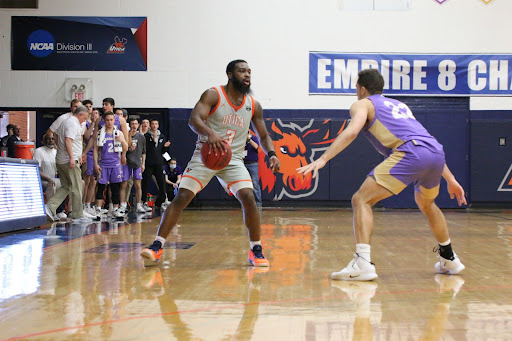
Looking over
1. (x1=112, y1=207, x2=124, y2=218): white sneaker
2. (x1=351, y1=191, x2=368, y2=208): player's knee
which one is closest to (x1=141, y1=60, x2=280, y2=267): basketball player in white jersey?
(x1=351, y1=191, x2=368, y2=208): player's knee

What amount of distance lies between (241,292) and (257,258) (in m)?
1.13

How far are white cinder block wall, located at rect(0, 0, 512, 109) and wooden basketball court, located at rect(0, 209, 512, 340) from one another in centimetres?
798

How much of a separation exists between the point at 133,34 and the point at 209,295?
1171cm

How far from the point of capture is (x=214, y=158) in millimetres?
4750

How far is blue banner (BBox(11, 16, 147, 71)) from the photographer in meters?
14.3

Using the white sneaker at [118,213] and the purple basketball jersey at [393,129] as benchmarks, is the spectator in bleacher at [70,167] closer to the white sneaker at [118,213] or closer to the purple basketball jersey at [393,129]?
the white sneaker at [118,213]

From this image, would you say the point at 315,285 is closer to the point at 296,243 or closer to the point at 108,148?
the point at 296,243

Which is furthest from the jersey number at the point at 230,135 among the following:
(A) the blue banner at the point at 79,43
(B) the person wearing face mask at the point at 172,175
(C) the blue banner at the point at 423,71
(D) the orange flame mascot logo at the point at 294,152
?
(A) the blue banner at the point at 79,43

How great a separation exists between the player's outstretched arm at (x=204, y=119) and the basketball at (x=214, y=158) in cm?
7

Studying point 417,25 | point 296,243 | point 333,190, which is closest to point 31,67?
point 333,190

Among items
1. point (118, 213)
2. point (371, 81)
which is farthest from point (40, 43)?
point (371, 81)

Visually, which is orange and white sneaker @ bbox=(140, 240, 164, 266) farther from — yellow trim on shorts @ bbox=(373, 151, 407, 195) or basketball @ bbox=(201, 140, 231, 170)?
yellow trim on shorts @ bbox=(373, 151, 407, 195)

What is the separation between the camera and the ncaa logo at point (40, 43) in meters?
14.3

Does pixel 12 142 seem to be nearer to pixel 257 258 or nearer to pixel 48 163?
pixel 48 163
